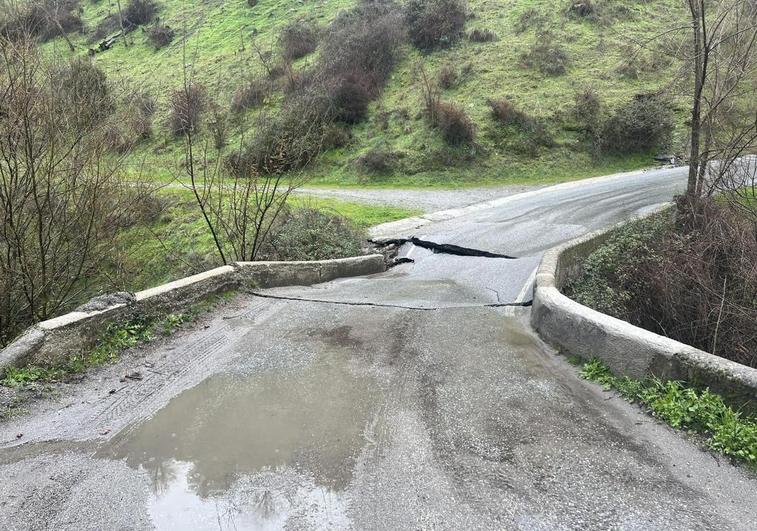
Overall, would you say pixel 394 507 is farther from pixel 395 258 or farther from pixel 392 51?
pixel 392 51

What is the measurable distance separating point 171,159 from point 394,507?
850 inches

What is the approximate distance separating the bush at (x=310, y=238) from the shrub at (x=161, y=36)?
32.8 m

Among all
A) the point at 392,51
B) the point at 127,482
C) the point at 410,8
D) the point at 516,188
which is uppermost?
the point at 410,8

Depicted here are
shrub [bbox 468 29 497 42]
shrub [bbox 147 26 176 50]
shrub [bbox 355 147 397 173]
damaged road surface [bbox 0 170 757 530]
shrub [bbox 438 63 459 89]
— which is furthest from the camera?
shrub [bbox 147 26 176 50]

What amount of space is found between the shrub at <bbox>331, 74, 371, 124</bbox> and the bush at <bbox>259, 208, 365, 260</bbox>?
1361 cm

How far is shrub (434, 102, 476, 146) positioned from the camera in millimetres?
23250

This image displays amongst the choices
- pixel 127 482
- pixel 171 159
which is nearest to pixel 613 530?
pixel 127 482

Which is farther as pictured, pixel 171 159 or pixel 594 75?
pixel 594 75

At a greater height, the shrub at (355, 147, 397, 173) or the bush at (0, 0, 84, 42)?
the bush at (0, 0, 84, 42)

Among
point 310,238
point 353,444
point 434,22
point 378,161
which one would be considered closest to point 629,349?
point 353,444

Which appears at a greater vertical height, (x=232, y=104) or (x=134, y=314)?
(x=232, y=104)

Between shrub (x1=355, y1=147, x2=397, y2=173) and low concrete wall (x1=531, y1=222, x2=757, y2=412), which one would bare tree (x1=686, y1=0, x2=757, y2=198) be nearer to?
low concrete wall (x1=531, y1=222, x2=757, y2=412)

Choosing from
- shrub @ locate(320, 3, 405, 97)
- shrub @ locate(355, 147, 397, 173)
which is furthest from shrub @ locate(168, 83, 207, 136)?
shrub @ locate(320, 3, 405, 97)

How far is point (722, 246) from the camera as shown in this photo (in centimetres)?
1032
